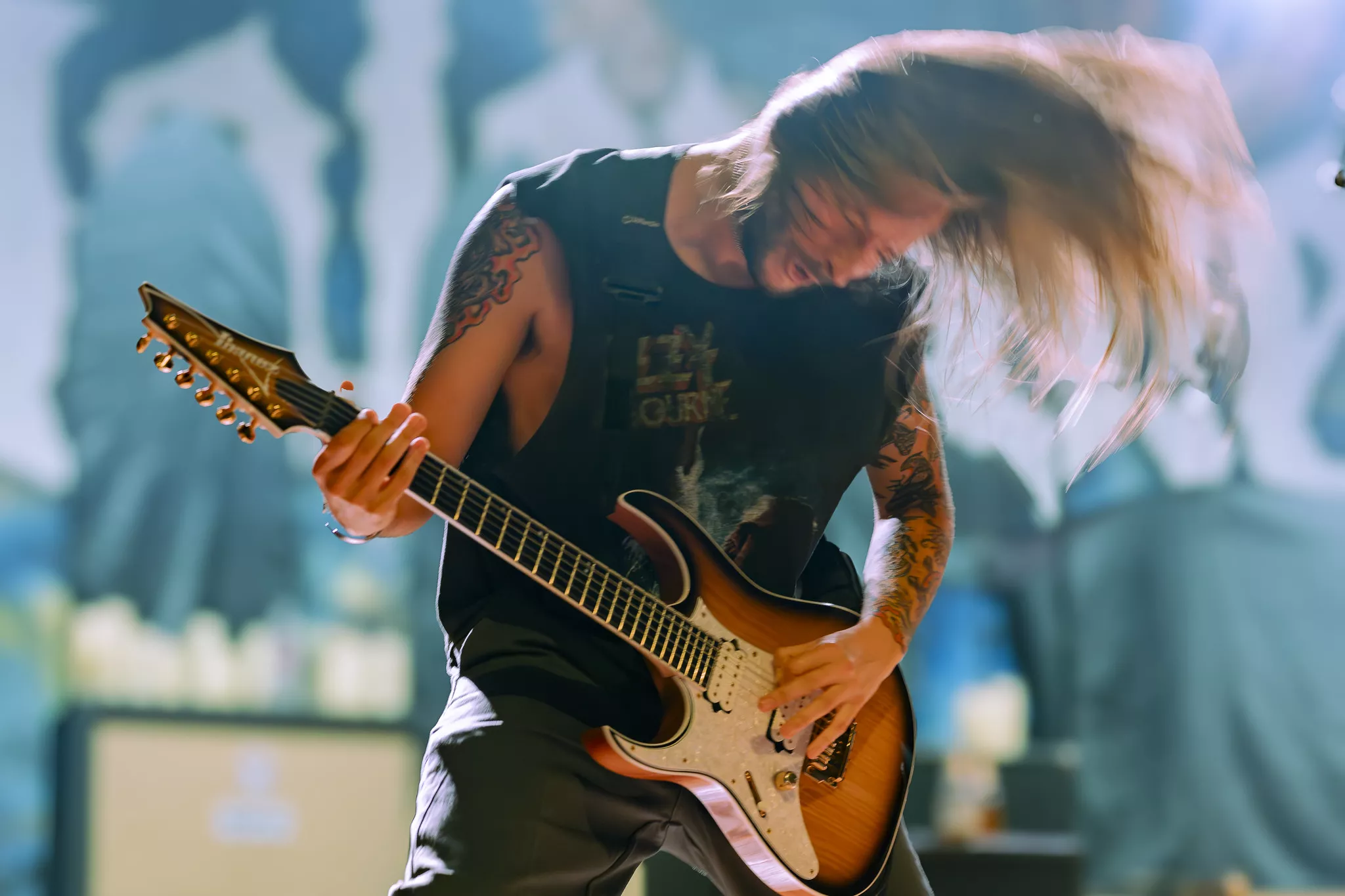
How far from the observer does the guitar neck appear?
1.05m

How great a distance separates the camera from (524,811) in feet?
3.60

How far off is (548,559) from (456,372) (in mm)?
216

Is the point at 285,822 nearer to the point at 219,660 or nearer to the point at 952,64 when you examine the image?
the point at 219,660

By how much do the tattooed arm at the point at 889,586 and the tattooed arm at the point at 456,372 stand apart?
44cm

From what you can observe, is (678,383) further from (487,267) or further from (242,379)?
(242,379)

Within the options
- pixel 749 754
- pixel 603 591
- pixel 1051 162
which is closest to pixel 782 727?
pixel 749 754

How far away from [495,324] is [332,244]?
2343 mm

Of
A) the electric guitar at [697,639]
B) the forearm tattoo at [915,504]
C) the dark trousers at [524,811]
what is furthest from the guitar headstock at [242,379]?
the forearm tattoo at [915,504]

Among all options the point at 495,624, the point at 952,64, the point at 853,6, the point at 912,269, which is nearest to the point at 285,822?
the point at 495,624

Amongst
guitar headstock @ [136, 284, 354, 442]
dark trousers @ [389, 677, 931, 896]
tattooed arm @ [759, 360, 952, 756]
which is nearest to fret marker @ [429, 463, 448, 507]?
guitar headstock @ [136, 284, 354, 442]

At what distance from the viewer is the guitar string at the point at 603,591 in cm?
105

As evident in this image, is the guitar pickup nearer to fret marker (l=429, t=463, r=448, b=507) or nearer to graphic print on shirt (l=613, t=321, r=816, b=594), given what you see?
graphic print on shirt (l=613, t=321, r=816, b=594)

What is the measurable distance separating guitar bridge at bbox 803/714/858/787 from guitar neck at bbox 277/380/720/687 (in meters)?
0.17

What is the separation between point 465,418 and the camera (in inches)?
46.7
